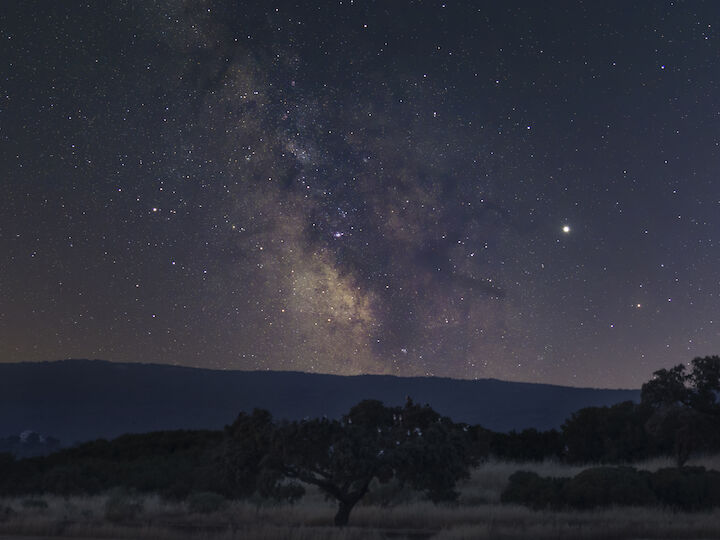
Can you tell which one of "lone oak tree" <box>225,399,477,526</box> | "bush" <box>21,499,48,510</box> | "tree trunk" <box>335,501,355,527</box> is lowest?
"bush" <box>21,499,48,510</box>

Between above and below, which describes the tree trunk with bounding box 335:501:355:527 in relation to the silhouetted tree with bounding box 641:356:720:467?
below

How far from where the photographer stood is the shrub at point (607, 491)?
79.1ft

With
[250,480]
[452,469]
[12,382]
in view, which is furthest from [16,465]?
[12,382]

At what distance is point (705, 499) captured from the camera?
80.0 ft

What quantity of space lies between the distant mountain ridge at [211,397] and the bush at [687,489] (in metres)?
128

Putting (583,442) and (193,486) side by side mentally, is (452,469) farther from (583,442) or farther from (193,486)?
(583,442)

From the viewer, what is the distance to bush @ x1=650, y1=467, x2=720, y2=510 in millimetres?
24250

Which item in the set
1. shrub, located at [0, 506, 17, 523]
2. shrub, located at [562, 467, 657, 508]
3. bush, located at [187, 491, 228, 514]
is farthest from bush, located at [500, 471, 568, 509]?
shrub, located at [0, 506, 17, 523]

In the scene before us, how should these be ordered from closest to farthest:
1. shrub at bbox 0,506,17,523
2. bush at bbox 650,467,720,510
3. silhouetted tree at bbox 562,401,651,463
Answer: shrub at bbox 0,506,17,523 → bush at bbox 650,467,720,510 → silhouetted tree at bbox 562,401,651,463

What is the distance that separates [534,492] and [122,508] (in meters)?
14.5

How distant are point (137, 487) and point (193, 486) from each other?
3.59 meters

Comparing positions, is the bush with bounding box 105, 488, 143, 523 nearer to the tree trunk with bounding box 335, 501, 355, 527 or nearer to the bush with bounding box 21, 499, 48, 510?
the bush with bounding box 21, 499, 48, 510

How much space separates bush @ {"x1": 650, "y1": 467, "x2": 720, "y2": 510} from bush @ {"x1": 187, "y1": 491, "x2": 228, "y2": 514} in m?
15.6

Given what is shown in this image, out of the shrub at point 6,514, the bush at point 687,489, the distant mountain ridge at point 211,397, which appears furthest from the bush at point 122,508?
the distant mountain ridge at point 211,397
